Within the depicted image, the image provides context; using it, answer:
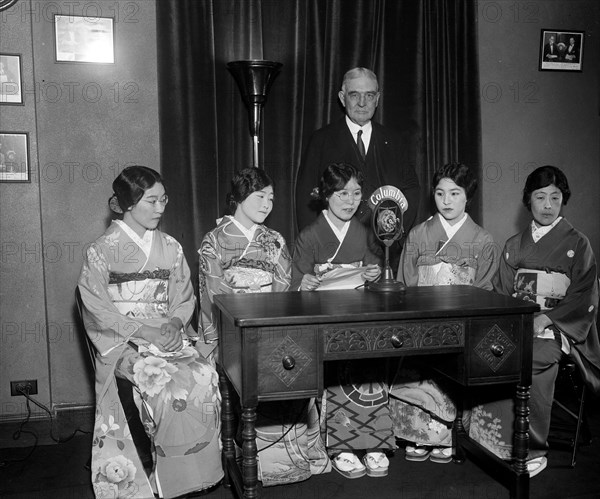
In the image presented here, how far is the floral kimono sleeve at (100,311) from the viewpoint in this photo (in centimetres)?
323

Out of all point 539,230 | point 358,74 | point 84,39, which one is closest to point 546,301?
point 539,230

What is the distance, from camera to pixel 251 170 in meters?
3.64

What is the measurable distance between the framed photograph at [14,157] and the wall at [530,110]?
290 centimetres

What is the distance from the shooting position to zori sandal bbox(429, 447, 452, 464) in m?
3.60

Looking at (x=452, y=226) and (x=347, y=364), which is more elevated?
(x=452, y=226)

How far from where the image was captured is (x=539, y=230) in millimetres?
3742

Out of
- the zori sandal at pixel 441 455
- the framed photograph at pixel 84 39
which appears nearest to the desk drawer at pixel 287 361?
the zori sandal at pixel 441 455

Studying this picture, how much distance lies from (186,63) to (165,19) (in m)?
0.27

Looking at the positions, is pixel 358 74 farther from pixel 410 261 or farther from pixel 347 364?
pixel 347 364

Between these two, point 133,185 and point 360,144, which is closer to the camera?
point 133,185

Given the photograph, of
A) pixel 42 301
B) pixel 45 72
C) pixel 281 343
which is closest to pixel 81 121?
pixel 45 72

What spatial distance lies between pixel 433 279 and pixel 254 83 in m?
1.52

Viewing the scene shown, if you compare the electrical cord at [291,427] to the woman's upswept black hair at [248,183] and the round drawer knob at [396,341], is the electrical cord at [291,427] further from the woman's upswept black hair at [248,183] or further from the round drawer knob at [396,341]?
the woman's upswept black hair at [248,183]

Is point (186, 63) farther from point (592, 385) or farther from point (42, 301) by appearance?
point (592, 385)
